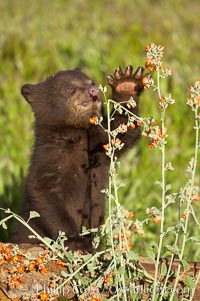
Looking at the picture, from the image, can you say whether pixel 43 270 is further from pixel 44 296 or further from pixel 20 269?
pixel 44 296

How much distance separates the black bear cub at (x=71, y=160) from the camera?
5.34m

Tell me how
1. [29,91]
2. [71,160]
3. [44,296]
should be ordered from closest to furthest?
[44,296] → [71,160] → [29,91]

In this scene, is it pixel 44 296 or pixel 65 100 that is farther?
pixel 65 100

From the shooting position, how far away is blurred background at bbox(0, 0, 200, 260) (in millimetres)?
7645

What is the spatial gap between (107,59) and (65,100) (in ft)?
14.2

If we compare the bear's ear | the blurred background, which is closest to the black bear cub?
the bear's ear

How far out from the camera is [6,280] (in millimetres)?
4145

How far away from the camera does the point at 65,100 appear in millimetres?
5754

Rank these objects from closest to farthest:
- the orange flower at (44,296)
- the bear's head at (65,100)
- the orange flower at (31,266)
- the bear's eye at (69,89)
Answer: the orange flower at (44,296) → the orange flower at (31,266) → the bear's head at (65,100) → the bear's eye at (69,89)

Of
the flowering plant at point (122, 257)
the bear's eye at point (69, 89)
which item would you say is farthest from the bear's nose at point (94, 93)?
the flowering plant at point (122, 257)

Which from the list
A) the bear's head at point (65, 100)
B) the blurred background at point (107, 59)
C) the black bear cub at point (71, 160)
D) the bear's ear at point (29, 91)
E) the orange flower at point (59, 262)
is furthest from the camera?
the blurred background at point (107, 59)

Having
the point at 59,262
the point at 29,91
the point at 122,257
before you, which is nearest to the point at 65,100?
the point at 29,91

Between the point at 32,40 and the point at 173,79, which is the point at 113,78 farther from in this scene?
the point at 32,40

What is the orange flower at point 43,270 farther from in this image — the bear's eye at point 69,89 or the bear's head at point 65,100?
the bear's eye at point 69,89
